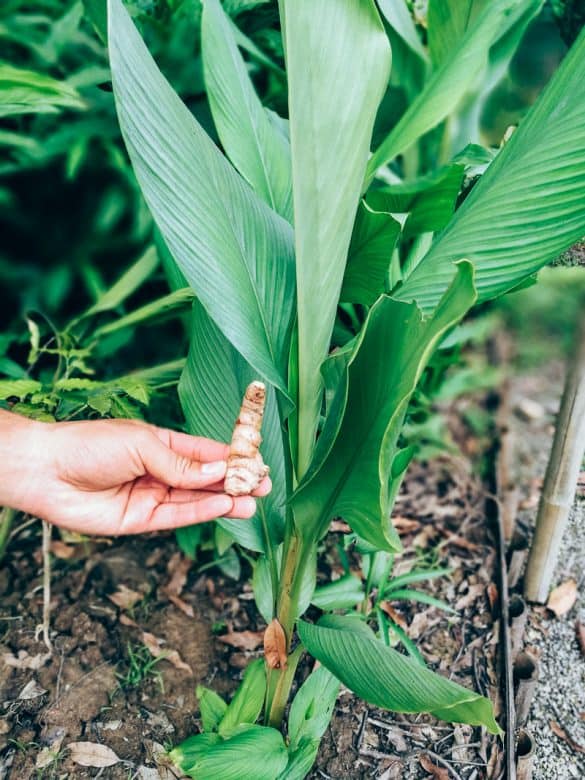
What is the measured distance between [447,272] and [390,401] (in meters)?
0.21

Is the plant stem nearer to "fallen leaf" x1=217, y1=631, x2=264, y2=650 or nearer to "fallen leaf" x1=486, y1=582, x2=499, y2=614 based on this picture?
"fallen leaf" x1=217, y1=631, x2=264, y2=650

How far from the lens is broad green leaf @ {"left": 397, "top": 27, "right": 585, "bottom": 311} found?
77cm

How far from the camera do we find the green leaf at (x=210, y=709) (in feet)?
3.43

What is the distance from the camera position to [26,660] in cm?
123

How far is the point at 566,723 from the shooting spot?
1208 mm

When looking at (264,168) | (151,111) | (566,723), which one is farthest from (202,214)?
(566,723)

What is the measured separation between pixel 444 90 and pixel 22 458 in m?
0.75

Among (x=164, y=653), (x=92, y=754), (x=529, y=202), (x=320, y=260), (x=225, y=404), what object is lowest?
(x=92, y=754)

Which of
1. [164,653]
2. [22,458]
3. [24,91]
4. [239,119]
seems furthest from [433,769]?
[24,91]

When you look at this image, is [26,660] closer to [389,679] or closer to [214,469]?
[214,469]

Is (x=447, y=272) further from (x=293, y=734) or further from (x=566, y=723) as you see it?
(x=566, y=723)

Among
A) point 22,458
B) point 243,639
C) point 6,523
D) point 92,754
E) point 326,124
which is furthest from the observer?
point 243,639

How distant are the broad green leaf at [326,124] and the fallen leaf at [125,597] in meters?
0.76

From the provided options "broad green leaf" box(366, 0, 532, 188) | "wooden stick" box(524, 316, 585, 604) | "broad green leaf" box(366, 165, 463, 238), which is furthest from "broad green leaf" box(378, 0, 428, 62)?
"wooden stick" box(524, 316, 585, 604)
